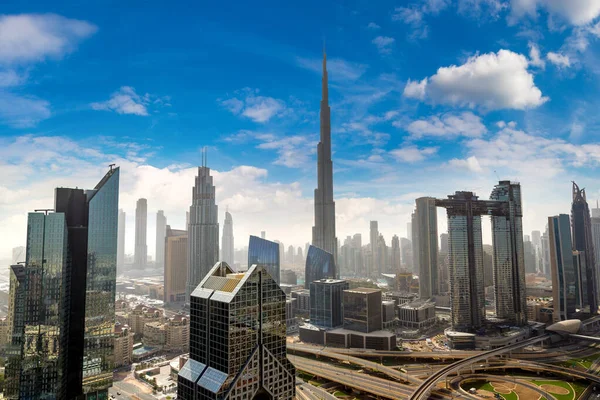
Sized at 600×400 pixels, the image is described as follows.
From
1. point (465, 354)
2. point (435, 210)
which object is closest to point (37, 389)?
point (465, 354)

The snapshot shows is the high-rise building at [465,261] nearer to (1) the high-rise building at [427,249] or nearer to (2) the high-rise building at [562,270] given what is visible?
(2) the high-rise building at [562,270]

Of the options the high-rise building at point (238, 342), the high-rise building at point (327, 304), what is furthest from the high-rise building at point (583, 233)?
the high-rise building at point (238, 342)

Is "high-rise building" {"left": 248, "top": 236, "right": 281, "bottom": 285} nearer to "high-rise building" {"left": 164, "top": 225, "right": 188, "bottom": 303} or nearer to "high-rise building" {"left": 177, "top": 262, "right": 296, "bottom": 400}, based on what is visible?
"high-rise building" {"left": 164, "top": 225, "right": 188, "bottom": 303}

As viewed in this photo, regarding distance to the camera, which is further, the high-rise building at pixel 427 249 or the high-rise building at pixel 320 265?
the high-rise building at pixel 427 249

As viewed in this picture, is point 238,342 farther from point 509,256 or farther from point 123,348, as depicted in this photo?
point 509,256

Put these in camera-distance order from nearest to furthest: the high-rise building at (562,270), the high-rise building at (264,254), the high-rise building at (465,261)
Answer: the high-rise building at (465,261) < the high-rise building at (562,270) < the high-rise building at (264,254)

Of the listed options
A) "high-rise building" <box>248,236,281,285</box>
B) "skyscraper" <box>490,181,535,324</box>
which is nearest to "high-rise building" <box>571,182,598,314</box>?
"skyscraper" <box>490,181,535,324</box>
